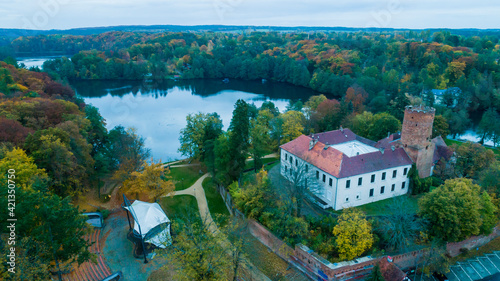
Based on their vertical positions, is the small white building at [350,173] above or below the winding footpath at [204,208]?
above

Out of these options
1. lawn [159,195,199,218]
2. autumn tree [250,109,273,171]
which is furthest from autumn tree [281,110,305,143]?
lawn [159,195,199,218]

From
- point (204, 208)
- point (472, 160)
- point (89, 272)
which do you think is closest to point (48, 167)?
point (89, 272)

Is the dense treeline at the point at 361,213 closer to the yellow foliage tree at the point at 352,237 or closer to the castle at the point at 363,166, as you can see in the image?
the yellow foliage tree at the point at 352,237

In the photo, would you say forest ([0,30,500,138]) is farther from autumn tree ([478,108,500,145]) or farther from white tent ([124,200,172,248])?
white tent ([124,200,172,248])

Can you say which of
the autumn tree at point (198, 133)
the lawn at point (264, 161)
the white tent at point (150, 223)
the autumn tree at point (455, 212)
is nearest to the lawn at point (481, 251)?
the autumn tree at point (455, 212)

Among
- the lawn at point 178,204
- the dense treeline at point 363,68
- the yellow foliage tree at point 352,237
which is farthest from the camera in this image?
the dense treeline at point 363,68

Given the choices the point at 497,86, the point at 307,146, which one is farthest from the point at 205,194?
the point at 497,86

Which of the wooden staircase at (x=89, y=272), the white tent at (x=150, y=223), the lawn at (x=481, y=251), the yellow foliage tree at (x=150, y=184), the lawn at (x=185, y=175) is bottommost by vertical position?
the lawn at (x=481, y=251)
